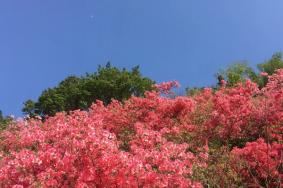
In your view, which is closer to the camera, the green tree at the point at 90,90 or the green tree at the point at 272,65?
the green tree at the point at 90,90

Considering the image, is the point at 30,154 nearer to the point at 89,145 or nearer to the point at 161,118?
the point at 89,145

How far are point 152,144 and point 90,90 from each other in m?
25.5

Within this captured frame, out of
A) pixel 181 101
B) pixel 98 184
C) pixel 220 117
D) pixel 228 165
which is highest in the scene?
pixel 181 101

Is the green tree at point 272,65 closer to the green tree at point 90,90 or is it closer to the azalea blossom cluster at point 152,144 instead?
the green tree at point 90,90

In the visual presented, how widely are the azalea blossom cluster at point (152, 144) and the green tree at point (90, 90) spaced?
1501cm

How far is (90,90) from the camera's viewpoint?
35.6 meters

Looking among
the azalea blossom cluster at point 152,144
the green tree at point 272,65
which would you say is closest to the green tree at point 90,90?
the green tree at point 272,65

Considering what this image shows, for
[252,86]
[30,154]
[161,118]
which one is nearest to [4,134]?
[161,118]

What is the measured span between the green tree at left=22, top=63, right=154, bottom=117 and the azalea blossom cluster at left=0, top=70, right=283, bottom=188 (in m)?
15.0

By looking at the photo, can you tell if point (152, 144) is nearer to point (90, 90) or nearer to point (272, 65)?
point (90, 90)

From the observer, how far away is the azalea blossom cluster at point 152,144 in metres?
8.41

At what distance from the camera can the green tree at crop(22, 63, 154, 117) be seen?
1379 inches

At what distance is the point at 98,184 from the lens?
8609mm

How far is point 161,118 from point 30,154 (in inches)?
304
